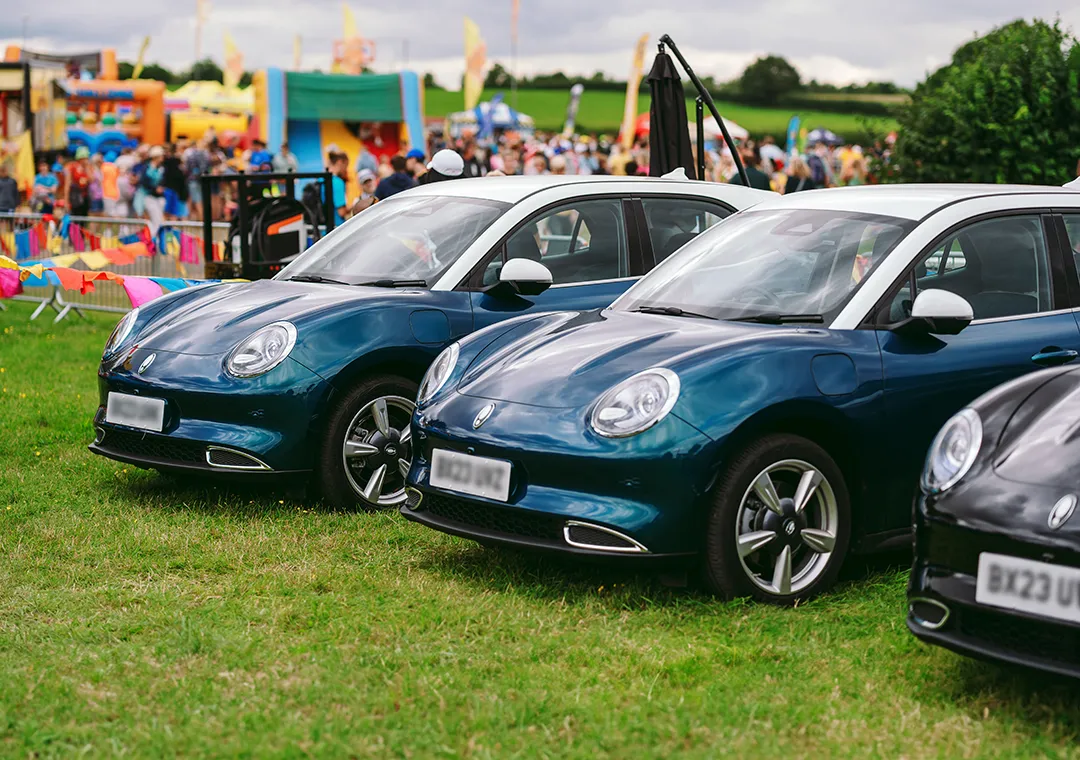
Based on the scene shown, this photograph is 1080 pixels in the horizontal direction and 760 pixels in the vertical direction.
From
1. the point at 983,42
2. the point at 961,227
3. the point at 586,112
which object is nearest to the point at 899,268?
the point at 961,227

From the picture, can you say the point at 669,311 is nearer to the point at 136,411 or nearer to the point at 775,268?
the point at 775,268

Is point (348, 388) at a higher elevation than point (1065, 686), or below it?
higher

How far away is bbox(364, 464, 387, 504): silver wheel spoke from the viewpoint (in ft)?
22.2

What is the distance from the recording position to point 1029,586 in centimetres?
387

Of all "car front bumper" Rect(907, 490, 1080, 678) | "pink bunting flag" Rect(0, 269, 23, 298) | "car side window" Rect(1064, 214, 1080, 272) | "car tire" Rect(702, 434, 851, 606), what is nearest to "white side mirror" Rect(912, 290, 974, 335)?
"car tire" Rect(702, 434, 851, 606)

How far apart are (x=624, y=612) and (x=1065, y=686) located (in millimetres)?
1537

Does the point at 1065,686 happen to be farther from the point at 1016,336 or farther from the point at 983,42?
the point at 983,42

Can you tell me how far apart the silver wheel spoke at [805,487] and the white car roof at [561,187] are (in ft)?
8.14

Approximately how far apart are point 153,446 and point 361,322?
45.9 inches

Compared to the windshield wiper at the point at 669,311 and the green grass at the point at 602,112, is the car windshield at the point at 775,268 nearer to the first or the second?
the windshield wiper at the point at 669,311

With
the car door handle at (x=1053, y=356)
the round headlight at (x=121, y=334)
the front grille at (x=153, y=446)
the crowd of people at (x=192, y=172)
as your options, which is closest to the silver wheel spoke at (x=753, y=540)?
the car door handle at (x=1053, y=356)

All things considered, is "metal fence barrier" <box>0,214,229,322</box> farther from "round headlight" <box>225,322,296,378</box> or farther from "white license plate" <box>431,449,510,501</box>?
"white license plate" <box>431,449,510,501</box>

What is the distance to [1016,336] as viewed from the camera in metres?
5.69

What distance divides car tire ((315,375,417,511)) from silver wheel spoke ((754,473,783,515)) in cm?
200
